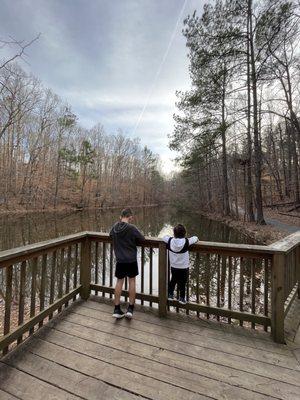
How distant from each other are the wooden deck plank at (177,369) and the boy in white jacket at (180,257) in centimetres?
98

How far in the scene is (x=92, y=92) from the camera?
54.3 ft

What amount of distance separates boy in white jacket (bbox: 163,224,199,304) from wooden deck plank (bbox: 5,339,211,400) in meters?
1.36

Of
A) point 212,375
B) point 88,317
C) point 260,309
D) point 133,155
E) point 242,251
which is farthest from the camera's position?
point 133,155

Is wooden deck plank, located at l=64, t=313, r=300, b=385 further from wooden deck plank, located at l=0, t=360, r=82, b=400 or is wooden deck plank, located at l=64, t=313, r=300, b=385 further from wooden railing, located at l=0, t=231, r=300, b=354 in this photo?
wooden deck plank, located at l=0, t=360, r=82, b=400

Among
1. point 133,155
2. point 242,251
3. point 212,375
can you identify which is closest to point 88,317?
point 212,375

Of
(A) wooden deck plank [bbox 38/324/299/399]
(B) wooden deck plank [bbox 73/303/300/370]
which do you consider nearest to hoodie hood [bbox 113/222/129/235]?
(B) wooden deck plank [bbox 73/303/300/370]

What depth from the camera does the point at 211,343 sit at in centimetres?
282

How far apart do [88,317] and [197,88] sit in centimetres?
1579

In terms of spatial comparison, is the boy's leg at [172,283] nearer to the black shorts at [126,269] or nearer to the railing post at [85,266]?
the black shorts at [126,269]

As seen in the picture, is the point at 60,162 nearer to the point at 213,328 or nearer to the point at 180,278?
the point at 180,278

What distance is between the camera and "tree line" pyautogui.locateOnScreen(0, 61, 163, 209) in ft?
104

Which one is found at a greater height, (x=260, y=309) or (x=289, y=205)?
(x=289, y=205)

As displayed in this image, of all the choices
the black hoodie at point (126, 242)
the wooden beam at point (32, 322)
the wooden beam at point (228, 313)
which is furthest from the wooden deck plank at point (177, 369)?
the black hoodie at point (126, 242)

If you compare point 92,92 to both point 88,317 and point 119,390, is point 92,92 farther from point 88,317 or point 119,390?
point 119,390
